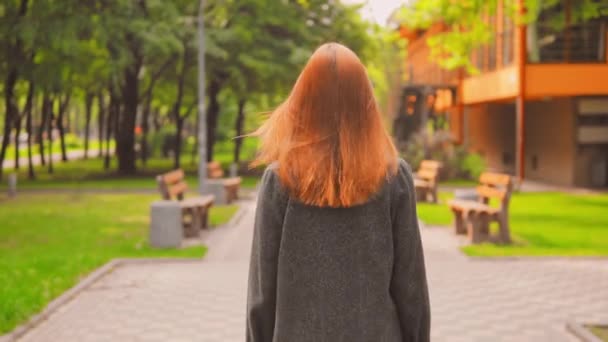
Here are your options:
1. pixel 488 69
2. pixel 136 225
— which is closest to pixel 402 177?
pixel 136 225

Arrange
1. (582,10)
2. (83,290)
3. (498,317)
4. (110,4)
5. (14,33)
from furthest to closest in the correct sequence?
(110,4) → (14,33) → (582,10) → (83,290) → (498,317)

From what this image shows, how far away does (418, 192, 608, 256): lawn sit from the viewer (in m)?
12.0

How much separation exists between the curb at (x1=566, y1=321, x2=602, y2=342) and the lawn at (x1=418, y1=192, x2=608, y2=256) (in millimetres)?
4395

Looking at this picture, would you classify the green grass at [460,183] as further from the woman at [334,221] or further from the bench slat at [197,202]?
the woman at [334,221]

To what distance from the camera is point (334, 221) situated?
106 inches

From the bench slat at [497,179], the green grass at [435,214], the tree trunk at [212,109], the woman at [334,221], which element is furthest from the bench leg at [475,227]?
the tree trunk at [212,109]

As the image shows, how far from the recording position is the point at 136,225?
15.7 metres

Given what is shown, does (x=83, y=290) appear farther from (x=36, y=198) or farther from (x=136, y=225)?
(x=36, y=198)

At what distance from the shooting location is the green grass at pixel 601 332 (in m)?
6.75

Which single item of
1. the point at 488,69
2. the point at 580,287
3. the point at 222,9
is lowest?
the point at 580,287

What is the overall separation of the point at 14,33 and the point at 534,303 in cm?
1910

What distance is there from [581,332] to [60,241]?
29.6 feet

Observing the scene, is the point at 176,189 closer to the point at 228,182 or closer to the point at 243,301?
the point at 228,182

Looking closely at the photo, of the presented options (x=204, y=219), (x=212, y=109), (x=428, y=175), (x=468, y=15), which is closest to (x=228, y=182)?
(x=428, y=175)
